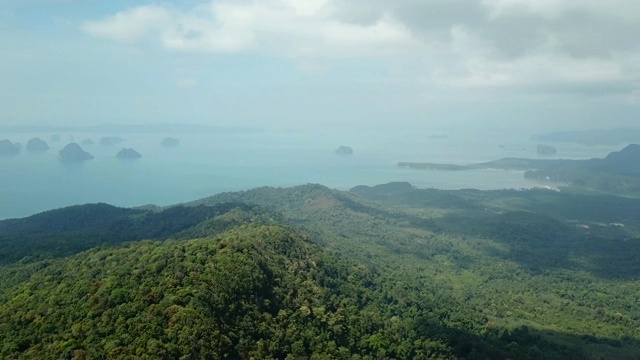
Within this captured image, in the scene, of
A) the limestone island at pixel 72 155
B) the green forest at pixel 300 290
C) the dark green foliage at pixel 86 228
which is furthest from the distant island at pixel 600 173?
the limestone island at pixel 72 155

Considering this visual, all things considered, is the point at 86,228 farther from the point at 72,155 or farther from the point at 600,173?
the point at 600,173

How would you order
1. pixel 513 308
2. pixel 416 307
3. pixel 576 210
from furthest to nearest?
pixel 576 210 < pixel 513 308 < pixel 416 307

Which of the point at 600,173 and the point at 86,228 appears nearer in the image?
the point at 86,228

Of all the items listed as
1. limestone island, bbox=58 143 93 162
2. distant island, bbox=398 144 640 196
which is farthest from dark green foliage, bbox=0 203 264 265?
limestone island, bbox=58 143 93 162

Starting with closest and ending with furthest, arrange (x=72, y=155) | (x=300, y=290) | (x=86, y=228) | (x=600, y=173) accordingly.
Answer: (x=300, y=290) → (x=86, y=228) → (x=600, y=173) → (x=72, y=155)

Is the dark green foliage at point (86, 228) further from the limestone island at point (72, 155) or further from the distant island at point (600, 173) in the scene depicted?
the limestone island at point (72, 155)

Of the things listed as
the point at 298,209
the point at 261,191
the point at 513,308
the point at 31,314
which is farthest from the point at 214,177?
the point at 31,314

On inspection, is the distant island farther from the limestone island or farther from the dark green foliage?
the limestone island

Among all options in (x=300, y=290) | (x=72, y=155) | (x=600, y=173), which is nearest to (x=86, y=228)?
(x=300, y=290)

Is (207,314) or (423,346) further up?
(207,314)

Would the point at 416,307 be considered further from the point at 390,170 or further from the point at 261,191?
the point at 390,170
